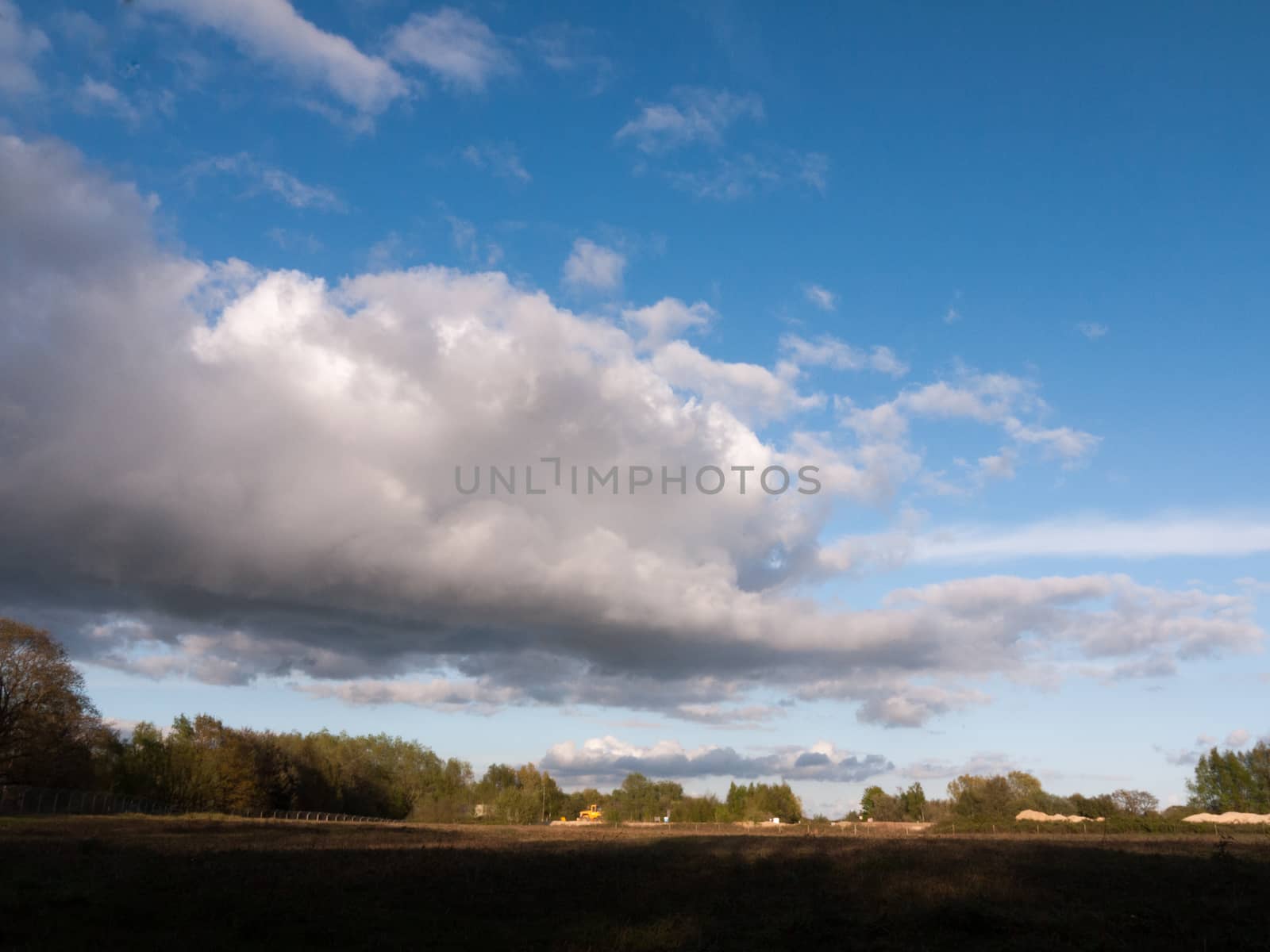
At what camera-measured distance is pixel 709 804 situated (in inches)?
7062

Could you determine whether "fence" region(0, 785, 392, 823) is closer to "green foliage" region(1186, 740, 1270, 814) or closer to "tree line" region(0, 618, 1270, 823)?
"tree line" region(0, 618, 1270, 823)

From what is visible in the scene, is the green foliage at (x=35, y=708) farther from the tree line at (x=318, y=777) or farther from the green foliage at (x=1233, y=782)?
the green foliage at (x=1233, y=782)

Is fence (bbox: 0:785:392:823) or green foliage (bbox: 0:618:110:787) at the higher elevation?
green foliage (bbox: 0:618:110:787)

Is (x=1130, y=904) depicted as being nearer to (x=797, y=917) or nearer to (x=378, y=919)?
(x=797, y=917)

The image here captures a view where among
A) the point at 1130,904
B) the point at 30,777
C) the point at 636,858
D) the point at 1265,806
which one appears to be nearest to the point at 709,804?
the point at 1265,806

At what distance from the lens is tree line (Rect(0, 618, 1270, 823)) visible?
79.4 meters

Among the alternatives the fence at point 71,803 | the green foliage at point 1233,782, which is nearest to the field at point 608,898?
the fence at point 71,803

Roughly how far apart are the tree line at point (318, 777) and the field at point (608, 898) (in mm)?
37333

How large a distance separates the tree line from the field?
122ft

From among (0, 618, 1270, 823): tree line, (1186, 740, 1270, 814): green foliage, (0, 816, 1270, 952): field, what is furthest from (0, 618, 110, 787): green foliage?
(1186, 740, 1270, 814): green foliage

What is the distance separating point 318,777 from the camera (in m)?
142

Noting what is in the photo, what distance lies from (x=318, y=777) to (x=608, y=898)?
417 feet

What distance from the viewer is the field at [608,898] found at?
2159cm

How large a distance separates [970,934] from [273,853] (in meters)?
29.2
